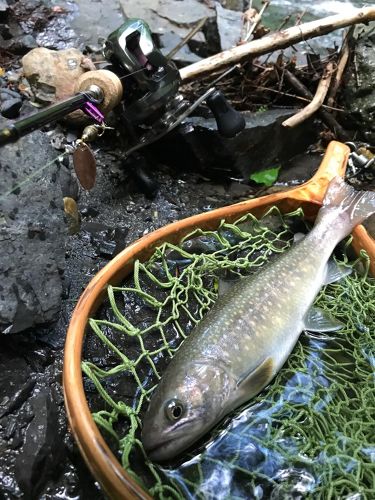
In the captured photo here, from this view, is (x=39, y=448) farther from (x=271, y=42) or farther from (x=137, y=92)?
(x=271, y=42)

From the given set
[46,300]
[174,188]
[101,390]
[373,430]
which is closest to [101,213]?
[174,188]

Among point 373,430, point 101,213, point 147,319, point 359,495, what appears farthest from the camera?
point 101,213

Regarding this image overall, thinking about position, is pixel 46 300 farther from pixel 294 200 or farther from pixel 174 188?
pixel 174 188

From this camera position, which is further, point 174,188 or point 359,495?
point 174,188

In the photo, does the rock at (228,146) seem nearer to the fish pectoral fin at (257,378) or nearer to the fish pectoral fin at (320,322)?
the fish pectoral fin at (320,322)

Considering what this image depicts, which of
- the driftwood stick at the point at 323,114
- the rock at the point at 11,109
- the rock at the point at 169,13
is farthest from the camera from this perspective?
the rock at the point at 169,13

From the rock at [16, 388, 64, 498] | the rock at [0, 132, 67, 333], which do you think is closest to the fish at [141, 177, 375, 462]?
the rock at [16, 388, 64, 498]

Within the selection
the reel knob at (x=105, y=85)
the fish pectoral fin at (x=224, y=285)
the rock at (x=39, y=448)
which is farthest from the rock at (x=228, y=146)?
the rock at (x=39, y=448)
